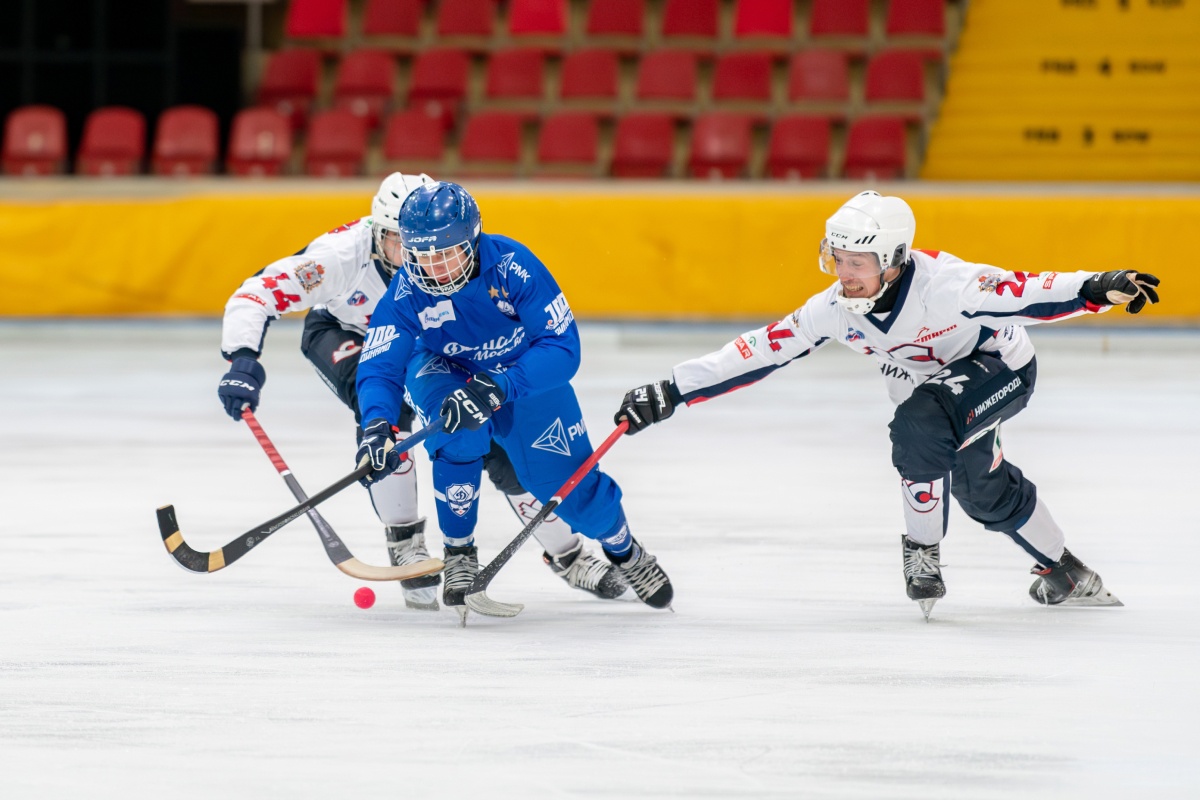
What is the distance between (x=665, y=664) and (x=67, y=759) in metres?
1.40

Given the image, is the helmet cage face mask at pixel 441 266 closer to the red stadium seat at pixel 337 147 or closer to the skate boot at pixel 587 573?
the skate boot at pixel 587 573

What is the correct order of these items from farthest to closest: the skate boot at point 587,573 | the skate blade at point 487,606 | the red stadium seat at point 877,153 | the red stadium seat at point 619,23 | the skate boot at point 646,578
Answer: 1. the red stadium seat at point 619,23
2. the red stadium seat at point 877,153
3. the skate boot at point 587,573
4. the skate boot at point 646,578
5. the skate blade at point 487,606

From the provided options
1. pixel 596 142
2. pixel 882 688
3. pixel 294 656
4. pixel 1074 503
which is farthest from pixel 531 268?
pixel 596 142

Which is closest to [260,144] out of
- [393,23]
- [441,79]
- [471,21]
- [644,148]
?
[441,79]

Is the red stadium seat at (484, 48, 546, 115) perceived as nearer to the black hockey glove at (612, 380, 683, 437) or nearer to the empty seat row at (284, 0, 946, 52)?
the empty seat row at (284, 0, 946, 52)

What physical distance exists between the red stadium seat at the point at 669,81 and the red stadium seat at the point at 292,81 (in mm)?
2938

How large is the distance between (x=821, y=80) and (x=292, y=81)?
4698 millimetres

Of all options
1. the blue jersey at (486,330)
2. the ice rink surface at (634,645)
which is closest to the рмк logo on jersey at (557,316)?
the blue jersey at (486,330)

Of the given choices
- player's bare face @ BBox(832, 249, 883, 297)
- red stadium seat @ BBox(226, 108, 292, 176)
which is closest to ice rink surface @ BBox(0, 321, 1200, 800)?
player's bare face @ BBox(832, 249, 883, 297)

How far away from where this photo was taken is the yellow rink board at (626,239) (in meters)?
11.1

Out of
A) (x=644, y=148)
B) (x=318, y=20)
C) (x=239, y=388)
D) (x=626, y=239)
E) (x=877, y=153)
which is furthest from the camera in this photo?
(x=318, y=20)

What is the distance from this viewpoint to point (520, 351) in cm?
457

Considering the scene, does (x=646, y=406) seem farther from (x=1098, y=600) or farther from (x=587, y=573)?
(x=1098, y=600)

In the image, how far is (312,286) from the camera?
16.4 ft
